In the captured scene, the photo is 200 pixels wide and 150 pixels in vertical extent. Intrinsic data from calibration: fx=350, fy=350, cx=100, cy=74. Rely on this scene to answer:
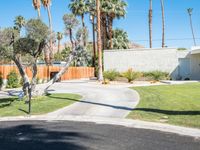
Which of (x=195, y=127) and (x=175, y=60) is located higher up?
(x=175, y=60)

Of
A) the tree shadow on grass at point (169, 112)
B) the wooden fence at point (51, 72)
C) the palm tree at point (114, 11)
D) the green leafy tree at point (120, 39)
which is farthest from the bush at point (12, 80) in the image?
the green leafy tree at point (120, 39)

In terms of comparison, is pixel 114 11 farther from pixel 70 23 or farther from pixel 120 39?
pixel 70 23

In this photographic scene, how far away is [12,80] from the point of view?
3144 centimetres

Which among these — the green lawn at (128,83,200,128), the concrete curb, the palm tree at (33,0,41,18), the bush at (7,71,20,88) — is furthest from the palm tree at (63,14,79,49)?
the palm tree at (33,0,41,18)

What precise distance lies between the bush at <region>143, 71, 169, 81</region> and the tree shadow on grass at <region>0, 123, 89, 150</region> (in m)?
23.4

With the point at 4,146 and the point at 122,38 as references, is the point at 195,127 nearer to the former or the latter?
the point at 4,146

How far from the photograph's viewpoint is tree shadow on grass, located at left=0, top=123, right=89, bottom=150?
8656 mm

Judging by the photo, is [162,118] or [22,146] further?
[162,118]

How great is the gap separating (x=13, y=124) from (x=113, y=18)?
125 feet

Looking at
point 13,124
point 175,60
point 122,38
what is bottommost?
point 13,124

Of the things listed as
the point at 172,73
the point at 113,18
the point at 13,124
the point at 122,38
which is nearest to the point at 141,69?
the point at 172,73

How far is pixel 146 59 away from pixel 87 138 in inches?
1103

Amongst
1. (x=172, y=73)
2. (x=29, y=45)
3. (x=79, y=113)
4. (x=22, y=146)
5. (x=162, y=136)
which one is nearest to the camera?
(x=22, y=146)

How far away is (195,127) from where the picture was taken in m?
10.4
